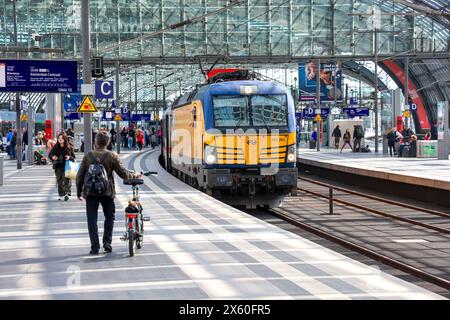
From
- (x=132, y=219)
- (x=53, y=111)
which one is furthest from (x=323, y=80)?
(x=132, y=219)

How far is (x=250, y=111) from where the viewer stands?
74.6 feet

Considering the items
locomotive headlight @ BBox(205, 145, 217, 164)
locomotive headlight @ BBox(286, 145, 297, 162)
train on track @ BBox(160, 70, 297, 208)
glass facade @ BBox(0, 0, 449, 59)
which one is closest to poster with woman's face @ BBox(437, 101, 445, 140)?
train on track @ BBox(160, 70, 297, 208)

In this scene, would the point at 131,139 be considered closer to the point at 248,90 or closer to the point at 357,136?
the point at 357,136

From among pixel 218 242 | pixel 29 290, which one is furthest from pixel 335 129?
pixel 29 290

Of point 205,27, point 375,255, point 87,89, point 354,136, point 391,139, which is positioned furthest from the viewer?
point 205,27

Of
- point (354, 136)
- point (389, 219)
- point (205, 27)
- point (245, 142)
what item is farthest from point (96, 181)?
point (205, 27)

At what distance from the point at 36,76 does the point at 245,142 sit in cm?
969

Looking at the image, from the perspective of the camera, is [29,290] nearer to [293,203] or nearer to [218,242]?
[218,242]

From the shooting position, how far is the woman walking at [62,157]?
20.5 meters

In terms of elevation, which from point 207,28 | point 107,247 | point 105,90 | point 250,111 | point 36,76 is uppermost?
point 207,28

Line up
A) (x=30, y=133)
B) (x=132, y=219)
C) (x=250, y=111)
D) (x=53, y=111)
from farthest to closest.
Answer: (x=53, y=111)
(x=30, y=133)
(x=250, y=111)
(x=132, y=219)

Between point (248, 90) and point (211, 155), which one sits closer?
point (211, 155)

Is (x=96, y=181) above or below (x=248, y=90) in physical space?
below

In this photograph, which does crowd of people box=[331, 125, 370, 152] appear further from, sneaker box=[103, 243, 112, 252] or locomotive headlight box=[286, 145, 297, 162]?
sneaker box=[103, 243, 112, 252]
